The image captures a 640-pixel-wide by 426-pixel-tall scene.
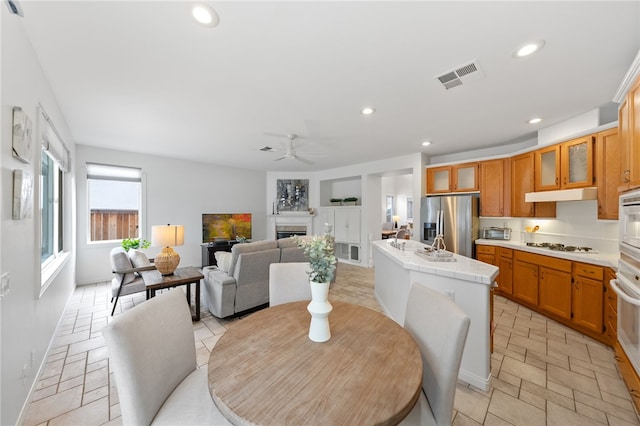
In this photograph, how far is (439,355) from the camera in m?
1.15

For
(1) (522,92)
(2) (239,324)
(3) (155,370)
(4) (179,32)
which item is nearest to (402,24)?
(4) (179,32)

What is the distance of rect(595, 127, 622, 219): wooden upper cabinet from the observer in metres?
2.65

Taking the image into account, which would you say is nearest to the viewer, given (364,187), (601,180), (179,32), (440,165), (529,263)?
(179,32)

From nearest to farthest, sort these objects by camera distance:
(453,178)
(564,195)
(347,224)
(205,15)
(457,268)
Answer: (205,15), (457,268), (564,195), (453,178), (347,224)

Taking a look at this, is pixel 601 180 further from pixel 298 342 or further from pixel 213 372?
pixel 213 372

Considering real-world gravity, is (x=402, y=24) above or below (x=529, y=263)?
above

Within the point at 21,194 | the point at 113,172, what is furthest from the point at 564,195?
A: the point at 113,172

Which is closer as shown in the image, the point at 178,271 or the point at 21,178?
the point at 21,178

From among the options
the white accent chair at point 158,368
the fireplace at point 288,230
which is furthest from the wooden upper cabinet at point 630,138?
the fireplace at point 288,230

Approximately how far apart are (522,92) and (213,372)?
3525 millimetres

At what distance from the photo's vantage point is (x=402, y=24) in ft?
5.32

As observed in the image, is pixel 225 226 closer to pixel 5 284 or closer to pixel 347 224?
pixel 347 224

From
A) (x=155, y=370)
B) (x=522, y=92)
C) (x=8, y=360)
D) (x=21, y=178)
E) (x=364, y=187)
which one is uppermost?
(x=522, y=92)

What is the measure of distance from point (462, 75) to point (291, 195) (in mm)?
5599
